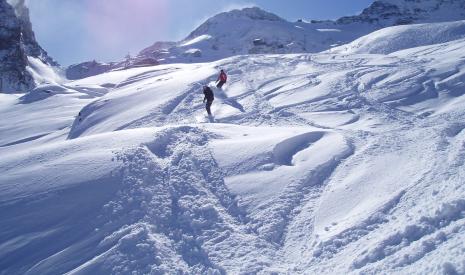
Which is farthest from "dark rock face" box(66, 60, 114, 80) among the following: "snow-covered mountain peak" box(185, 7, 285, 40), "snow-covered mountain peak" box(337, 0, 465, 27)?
"snow-covered mountain peak" box(337, 0, 465, 27)

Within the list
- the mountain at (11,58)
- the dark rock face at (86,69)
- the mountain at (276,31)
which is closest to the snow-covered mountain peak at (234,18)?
the mountain at (276,31)

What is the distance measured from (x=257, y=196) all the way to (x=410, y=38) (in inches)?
1163

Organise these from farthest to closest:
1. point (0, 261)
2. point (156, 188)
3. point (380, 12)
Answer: point (380, 12)
point (156, 188)
point (0, 261)

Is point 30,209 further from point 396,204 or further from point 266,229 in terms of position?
point 396,204

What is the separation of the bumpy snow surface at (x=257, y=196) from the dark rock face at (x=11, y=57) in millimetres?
100168

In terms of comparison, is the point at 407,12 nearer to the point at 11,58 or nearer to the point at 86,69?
the point at 86,69

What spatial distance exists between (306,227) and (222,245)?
1.56 m

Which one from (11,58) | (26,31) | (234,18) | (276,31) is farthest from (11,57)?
(234,18)

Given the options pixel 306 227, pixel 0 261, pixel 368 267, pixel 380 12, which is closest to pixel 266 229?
pixel 306 227

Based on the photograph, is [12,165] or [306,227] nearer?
[306,227]

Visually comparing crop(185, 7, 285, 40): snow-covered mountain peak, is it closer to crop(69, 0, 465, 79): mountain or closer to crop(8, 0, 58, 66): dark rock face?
crop(69, 0, 465, 79): mountain

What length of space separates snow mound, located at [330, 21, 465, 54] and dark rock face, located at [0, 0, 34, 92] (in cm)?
8992

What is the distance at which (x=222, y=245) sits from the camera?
6.95 metres

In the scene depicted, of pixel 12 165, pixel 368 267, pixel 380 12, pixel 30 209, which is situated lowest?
pixel 368 267
